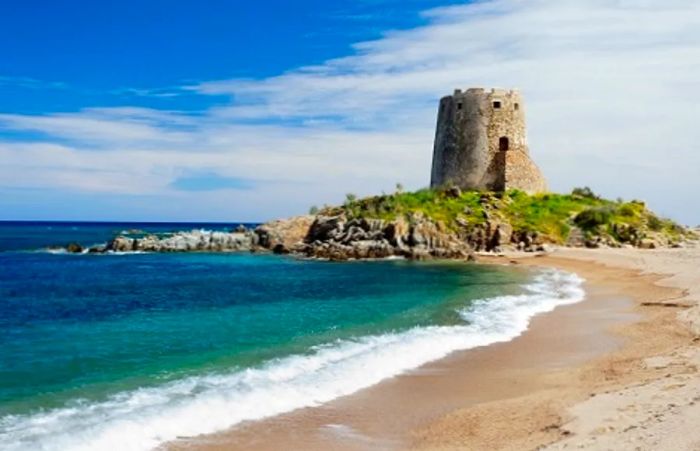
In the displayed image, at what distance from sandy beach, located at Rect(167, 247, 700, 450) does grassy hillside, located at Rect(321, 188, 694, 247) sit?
28691 mm

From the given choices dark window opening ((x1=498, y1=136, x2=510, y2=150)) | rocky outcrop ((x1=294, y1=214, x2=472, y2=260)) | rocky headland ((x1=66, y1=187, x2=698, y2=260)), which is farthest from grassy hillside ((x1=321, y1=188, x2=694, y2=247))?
dark window opening ((x1=498, y1=136, x2=510, y2=150))

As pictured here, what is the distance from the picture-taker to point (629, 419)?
8883 mm

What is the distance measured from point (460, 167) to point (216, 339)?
40684mm

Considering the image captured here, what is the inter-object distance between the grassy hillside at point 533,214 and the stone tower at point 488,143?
2.26 m

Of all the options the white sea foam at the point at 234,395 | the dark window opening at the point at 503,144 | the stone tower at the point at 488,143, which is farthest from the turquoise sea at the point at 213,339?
the dark window opening at the point at 503,144

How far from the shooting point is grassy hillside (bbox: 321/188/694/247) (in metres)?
47.2

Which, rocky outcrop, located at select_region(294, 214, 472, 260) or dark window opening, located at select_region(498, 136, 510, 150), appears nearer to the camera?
rocky outcrop, located at select_region(294, 214, 472, 260)

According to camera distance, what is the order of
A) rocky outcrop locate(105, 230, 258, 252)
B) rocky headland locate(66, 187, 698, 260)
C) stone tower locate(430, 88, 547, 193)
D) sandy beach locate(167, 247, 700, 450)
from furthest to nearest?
1. rocky outcrop locate(105, 230, 258, 252)
2. stone tower locate(430, 88, 547, 193)
3. rocky headland locate(66, 187, 698, 260)
4. sandy beach locate(167, 247, 700, 450)

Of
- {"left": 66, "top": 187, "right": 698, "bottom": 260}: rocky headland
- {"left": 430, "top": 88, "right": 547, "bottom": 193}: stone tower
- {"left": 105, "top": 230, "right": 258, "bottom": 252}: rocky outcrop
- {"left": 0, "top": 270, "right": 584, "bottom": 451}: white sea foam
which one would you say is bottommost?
{"left": 0, "top": 270, "right": 584, "bottom": 451}: white sea foam

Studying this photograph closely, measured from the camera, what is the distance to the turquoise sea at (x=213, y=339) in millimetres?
10602

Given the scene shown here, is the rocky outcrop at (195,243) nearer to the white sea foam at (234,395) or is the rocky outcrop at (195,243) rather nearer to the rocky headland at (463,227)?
the rocky headland at (463,227)

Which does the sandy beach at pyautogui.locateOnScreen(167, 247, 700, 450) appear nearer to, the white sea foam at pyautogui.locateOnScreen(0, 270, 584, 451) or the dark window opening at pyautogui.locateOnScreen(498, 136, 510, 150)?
the white sea foam at pyautogui.locateOnScreen(0, 270, 584, 451)

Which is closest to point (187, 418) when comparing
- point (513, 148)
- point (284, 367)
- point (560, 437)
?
point (284, 367)

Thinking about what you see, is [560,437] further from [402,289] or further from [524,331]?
[402,289]
